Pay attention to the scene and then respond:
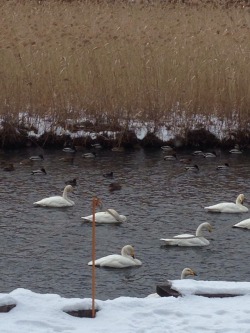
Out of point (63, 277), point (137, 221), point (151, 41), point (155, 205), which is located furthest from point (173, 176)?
point (63, 277)

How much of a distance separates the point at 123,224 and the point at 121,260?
66.8 inches

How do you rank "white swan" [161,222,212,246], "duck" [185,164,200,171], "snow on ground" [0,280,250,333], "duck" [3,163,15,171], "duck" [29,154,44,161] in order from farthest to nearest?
"duck" [29,154,44,161] → "duck" [185,164,200,171] → "duck" [3,163,15,171] → "white swan" [161,222,212,246] → "snow on ground" [0,280,250,333]

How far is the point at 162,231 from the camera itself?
10.2m

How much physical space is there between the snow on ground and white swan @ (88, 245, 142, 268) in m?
2.47

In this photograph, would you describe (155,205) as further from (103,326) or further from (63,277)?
(103,326)

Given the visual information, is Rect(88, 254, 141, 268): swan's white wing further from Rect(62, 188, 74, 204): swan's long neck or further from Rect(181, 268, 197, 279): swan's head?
Rect(62, 188, 74, 204): swan's long neck

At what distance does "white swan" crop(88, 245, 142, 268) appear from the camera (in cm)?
886

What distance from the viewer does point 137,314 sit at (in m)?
5.99

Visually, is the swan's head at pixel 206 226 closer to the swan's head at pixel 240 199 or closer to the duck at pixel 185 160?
the swan's head at pixel 240 199

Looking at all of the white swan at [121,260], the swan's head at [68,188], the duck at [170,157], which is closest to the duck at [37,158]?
the duck at [170,157]

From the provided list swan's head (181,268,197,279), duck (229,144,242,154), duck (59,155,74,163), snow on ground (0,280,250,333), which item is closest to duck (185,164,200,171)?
duck (229,144,242,154)

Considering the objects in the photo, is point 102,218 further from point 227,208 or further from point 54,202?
point 227,208

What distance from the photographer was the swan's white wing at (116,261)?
8852mm

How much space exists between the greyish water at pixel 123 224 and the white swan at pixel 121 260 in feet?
0.21
